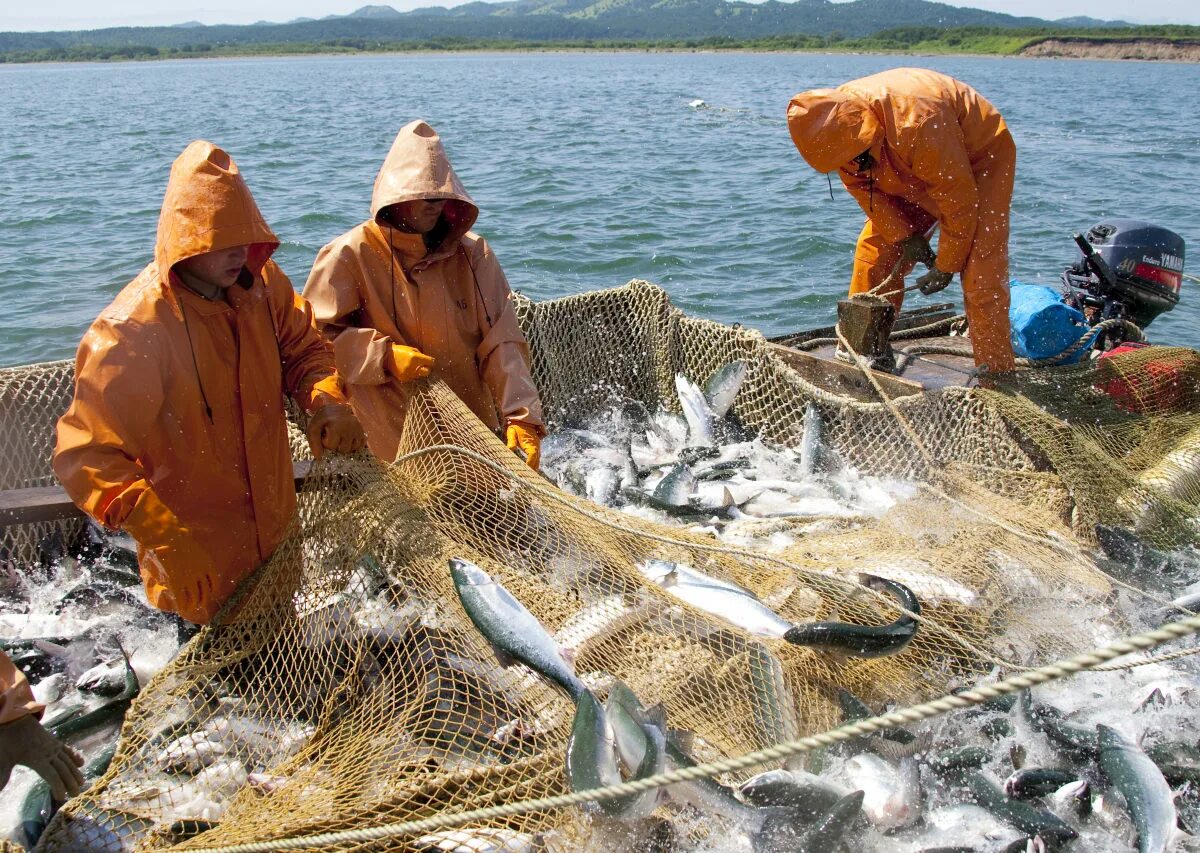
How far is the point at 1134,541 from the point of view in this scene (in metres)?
4.34

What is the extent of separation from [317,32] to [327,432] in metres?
162

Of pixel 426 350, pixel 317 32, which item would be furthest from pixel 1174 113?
pixel 317 32

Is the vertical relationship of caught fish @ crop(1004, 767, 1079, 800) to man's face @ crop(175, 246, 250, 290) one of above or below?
below

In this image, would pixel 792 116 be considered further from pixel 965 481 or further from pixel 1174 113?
pixel 1174 113

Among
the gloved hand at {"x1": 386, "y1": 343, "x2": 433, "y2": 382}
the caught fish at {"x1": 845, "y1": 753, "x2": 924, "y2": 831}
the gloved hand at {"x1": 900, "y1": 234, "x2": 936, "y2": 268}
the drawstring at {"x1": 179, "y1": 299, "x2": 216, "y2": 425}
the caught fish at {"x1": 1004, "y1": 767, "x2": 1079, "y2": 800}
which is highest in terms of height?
the drawstring at {"x1": 179, "y1": 299, "x2": 216, "y2": 425}

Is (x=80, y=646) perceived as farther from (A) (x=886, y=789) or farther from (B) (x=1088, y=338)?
(B) (x=1088, y=338)

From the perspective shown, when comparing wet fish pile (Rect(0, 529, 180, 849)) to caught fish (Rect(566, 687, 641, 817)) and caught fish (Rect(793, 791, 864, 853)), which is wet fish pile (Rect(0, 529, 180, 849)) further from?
caught fish (Rect(793, 791, 864, 853))

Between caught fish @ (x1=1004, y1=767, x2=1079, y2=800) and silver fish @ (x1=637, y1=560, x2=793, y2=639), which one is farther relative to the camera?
silver fish @ (x1=637, y1=560, x2=793, y2=639)

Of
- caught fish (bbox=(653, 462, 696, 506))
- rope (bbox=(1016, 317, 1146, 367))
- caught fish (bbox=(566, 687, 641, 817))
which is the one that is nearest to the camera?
caught fish (bbox=(566, 687, 641, 817))

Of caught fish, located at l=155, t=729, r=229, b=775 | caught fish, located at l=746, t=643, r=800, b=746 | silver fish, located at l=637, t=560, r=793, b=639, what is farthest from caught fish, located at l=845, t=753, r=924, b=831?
caught fish, located at l=155, t=729, r=229, b=775

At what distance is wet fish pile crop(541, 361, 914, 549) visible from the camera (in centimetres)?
512

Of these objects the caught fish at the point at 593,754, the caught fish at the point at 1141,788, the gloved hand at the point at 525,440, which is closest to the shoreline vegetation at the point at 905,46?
the gloved hand at the point at 525,440

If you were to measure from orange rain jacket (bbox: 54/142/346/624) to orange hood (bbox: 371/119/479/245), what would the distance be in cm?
70

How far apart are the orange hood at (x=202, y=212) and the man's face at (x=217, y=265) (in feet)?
0.19
